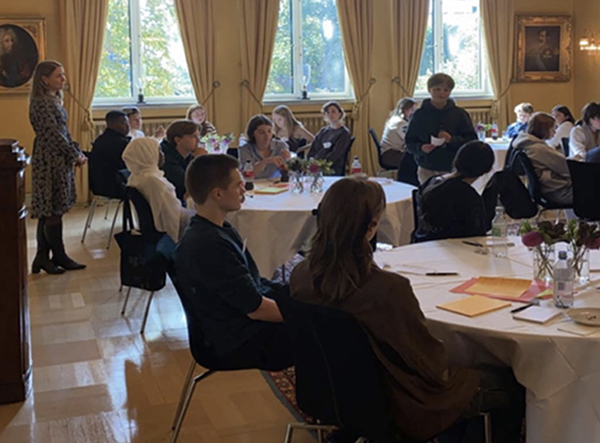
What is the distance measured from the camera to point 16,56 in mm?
9852

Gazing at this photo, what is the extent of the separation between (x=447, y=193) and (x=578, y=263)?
1002 mm

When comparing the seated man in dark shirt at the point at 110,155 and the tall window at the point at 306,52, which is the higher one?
the tall window at the point at 306,52

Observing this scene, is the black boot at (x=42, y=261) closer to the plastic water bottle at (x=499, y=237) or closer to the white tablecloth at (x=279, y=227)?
the white tablecloth at (x=279, y=227)

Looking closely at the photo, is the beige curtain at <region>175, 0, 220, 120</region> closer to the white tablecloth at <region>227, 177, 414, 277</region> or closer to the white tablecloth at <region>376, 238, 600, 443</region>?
the white tablecloth at <region>227, 177, 414, 277</region>

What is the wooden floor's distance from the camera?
133 inches

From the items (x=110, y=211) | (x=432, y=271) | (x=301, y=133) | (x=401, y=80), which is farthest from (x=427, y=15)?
(x=432, y=271)

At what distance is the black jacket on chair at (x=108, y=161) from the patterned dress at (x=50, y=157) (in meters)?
1.01

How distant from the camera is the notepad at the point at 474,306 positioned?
2.63m

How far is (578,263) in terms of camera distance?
9.85ft

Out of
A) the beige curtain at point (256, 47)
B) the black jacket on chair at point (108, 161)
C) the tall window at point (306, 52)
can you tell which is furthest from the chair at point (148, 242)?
the tall window at point (306, 52)

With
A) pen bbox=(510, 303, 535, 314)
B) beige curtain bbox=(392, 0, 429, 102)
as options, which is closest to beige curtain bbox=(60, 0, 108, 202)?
beige curtain bbox=(392, 0, 429, 102)

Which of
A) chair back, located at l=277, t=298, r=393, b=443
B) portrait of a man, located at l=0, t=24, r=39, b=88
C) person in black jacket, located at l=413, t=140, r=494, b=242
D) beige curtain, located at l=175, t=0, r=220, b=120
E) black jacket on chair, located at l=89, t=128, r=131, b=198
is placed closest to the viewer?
chair back, located at l=277, t=298, r=393, b=443

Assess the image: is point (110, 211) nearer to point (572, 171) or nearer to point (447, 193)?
point (572, 171)

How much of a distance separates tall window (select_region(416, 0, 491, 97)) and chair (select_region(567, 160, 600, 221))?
638 centimetres
